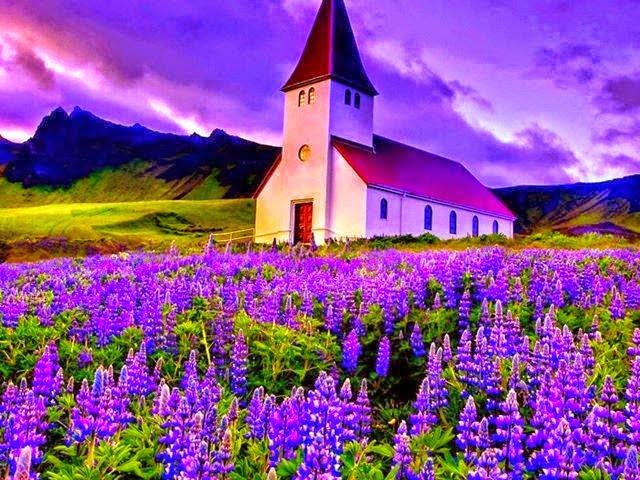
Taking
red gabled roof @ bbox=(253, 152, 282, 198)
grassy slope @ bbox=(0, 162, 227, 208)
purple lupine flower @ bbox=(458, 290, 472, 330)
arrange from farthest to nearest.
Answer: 1. grassy slope @ bbox=(0, 162, 227, 208)
2. red gabled roof @ bbox=(253, 152, 282, 198)
3. purple lupine flower @ bbox=(458, 290, 472, 330)

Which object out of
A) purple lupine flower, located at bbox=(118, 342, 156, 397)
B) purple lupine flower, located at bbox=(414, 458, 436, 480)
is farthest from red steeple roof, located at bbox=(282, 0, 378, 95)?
purple lupine flower, located at bbox=(414, 458, 436, 480)

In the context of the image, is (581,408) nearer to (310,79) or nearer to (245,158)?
(310,79)

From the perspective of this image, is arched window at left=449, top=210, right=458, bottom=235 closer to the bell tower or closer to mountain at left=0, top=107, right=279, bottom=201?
the bell tower

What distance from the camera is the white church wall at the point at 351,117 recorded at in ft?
132

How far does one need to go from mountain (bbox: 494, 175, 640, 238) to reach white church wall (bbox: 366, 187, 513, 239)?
333 feet

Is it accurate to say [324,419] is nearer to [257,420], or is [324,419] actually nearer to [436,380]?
[257,420]

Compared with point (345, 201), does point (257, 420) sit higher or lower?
lower

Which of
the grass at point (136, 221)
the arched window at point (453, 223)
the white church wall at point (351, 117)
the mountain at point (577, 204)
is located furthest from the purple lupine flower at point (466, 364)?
the mountain at point (577, 204)

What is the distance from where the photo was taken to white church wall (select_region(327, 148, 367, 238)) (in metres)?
38.1

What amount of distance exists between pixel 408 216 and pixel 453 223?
6143 millimetres

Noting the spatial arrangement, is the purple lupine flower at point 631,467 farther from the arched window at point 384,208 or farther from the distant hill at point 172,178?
the distant hill at point 172,178

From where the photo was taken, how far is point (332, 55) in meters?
40.8

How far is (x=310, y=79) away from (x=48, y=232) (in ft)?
148

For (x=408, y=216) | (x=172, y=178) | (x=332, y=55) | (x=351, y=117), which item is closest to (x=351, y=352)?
(x=408, y=216)
